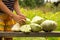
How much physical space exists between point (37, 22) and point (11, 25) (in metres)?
0.35

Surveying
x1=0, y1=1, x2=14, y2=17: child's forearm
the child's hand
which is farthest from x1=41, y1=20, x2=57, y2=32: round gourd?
x1=0, y1=1, x2=14, y2=17: child's forearm

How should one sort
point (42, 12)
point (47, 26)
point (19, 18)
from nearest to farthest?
A: point (47, 26) < point (19, 18) < point (42, 12)

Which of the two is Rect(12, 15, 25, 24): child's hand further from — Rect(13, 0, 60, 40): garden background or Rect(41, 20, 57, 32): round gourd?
Rect(13, 0, 60, 40): garden background

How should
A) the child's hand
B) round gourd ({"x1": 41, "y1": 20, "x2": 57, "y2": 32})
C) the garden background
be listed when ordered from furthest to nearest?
the garden background → the child's hand → round gourd ({"x1": 41, "y1": 20, "x2": 57, "y2": 32})

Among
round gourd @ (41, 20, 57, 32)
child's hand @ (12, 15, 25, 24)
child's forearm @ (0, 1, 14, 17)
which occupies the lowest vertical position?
round gourd @ (41, 20, 57, 32)

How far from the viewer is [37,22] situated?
3076mm

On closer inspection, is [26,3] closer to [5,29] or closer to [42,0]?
[42,0]

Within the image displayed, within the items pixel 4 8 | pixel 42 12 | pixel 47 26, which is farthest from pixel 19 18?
pixel 42 12

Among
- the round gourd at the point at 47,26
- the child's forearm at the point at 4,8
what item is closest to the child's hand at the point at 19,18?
the child's forearm at the point at 4,8

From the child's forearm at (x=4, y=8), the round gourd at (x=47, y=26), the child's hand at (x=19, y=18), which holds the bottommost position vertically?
the round gourd at (x=47, y=26)

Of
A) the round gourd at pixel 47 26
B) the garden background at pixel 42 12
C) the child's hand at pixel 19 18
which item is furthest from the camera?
the garden background at pixel 42 12

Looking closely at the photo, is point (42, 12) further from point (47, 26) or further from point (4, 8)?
point (47, 26)

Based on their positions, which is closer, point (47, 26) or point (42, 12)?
point (47, 26)

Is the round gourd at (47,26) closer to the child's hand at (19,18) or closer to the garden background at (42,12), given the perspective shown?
the child's hand at (19,18)
